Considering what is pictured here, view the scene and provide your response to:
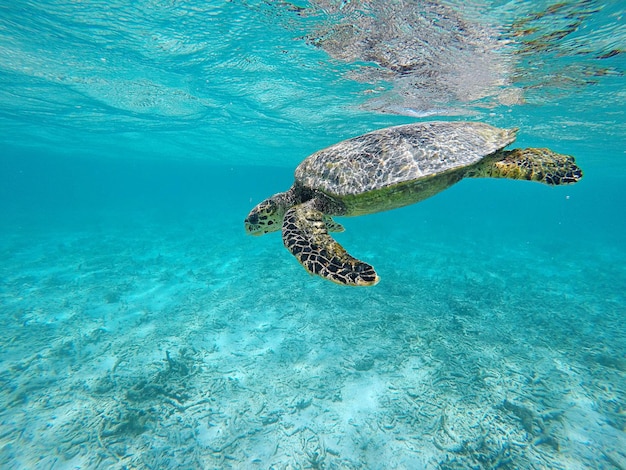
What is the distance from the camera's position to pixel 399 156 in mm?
4660

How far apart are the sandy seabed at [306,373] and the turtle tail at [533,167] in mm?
5266

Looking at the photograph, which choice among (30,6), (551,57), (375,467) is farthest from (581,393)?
(30,6)

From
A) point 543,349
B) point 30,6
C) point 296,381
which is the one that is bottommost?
point 296,381

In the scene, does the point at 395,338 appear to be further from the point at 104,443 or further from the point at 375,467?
the point at 104,443

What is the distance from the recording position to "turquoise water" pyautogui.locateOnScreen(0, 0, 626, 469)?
6.30m

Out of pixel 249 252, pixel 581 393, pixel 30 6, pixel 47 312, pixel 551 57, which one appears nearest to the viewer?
pixel 581 393

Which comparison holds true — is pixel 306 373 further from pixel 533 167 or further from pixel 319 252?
pixel 533 167

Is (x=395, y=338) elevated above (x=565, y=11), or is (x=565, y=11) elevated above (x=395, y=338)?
(x=565, y=11)

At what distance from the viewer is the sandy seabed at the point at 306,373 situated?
6.03 metres

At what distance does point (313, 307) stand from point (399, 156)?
816 centimetres

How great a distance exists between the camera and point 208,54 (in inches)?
460

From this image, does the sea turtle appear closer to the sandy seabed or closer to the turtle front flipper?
the turtle front flipper

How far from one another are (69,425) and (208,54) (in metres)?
12.4

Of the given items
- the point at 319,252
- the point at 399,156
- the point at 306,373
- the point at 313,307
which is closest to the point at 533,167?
the point at 399,156
